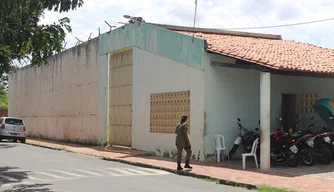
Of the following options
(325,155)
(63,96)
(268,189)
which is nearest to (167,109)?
(325,155)

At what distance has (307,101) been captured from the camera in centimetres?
1744

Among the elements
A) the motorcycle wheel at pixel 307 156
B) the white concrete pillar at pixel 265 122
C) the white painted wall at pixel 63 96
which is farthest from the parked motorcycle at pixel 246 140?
the white painted wall at pixel 63 96

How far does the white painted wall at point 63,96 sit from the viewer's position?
76.9ft

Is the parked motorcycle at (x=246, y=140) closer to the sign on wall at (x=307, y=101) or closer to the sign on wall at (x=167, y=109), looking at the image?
the sign on wall at (x=167, y=109)

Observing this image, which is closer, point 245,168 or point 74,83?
point 245,168

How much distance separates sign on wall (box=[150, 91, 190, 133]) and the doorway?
13.8 feet

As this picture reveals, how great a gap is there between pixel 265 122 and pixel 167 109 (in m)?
4.81

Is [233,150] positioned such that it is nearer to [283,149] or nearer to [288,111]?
[283,149]

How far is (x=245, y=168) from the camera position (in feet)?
43.4

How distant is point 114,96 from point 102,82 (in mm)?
1341

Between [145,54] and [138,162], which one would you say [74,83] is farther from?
[138,162]

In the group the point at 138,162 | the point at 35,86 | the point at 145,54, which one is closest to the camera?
the point at 138,162

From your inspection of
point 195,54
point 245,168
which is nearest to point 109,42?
point 195,54

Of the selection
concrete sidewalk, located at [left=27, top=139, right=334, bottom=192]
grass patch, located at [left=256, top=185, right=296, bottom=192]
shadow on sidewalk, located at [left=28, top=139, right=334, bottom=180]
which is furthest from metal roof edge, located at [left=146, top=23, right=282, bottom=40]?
grass patch, located at [left=256, top=185, right=296, bottom=192]
